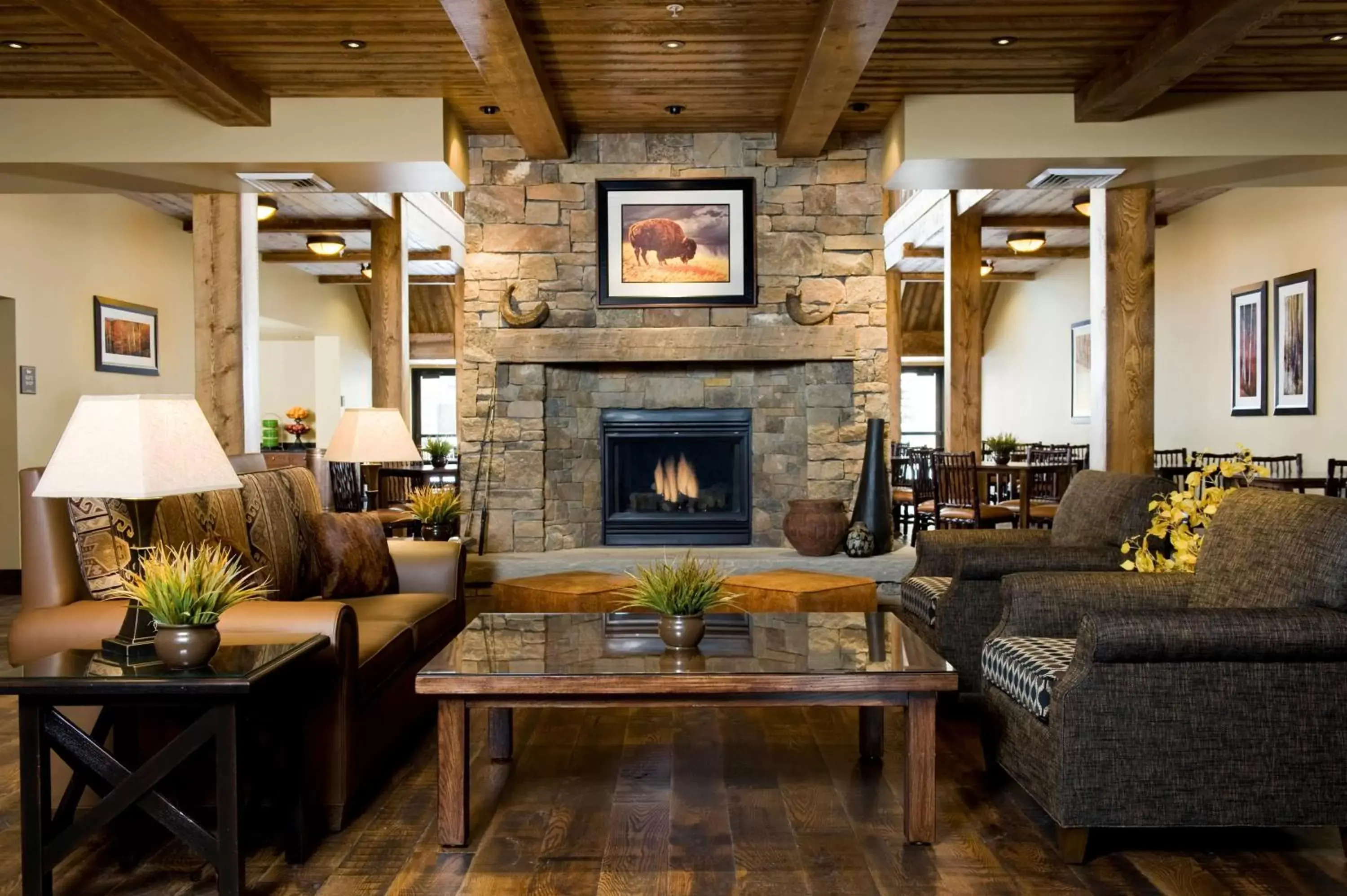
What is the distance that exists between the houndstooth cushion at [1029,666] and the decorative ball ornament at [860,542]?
3.11 meters

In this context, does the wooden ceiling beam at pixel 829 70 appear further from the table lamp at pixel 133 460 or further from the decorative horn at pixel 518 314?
the table lamp at pixel 133 460

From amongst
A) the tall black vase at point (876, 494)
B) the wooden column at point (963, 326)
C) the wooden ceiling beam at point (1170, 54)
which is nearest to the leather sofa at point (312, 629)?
the tall black vase at point (876, 494)

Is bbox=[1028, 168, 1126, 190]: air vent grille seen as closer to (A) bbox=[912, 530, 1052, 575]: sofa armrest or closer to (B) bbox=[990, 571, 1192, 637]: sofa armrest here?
(A) bbox=[912, 530, 1052, 575]: sofa armrest

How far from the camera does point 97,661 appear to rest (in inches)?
99.0

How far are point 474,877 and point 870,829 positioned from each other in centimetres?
103

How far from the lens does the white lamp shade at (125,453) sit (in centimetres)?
246

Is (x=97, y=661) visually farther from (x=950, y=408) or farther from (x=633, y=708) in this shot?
(x=950, y=408)

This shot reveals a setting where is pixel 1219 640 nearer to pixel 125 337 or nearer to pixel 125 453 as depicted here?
pixel 125 453

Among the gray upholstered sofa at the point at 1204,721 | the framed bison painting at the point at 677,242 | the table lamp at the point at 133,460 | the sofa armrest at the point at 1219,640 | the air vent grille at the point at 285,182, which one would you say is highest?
the air vent grille at the point at 285,182

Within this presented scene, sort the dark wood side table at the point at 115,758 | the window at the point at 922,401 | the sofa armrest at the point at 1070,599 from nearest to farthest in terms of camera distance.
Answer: the dark wood side table at the point at 115,758 < the sofa armrest at the point at 1070,599 < the window at the point at 922,401

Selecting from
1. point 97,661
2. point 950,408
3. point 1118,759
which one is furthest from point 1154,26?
point 97,661

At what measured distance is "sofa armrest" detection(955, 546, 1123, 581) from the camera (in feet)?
12.8

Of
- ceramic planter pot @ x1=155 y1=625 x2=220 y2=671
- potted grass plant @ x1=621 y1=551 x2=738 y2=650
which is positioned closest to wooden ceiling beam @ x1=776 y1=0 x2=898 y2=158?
potted grass plant @ x1=621 y1=551 x2=738 y2=650

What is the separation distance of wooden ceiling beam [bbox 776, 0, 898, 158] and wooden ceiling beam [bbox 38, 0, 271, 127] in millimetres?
2720
